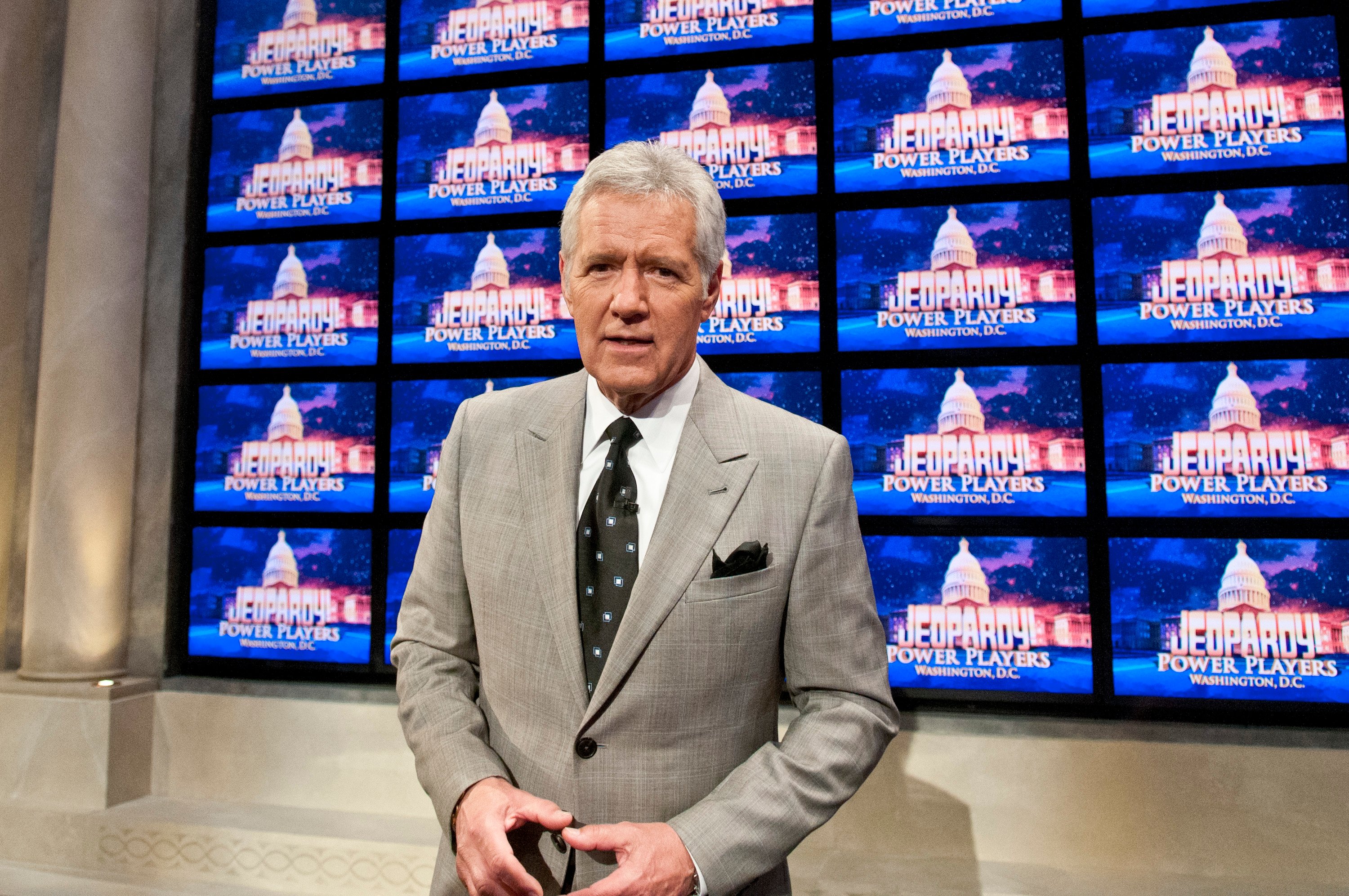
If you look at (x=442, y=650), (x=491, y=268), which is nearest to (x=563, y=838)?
(x=442, y=650)

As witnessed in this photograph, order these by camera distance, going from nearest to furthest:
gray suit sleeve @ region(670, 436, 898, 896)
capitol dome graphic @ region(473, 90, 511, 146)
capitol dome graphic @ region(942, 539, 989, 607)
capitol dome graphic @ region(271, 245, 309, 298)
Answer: gray suit sleeve @ region(670, 436, 898, 896)
capitol dome graphic @ region(942, 539, 989, 607)
capitol dome graphic @ region(473, 90, 511, 146)
capitol dome graphic @ region(271, 245, 309, 298)

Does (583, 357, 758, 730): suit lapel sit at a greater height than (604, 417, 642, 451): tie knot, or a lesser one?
lesser

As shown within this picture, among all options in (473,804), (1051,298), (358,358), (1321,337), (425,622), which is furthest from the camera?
(358,358)

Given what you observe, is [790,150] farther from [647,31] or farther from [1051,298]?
[1051,298]

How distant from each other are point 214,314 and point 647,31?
2386 millimetres

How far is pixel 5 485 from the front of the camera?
160 inches

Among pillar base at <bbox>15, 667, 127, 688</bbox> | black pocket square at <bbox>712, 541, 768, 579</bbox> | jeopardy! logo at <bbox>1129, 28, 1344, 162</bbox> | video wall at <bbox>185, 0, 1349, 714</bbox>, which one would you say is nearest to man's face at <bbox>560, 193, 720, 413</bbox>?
black pocket square at <bbox>712, 541, 768, 579</bbox>

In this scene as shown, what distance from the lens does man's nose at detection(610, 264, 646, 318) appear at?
55.7 inches

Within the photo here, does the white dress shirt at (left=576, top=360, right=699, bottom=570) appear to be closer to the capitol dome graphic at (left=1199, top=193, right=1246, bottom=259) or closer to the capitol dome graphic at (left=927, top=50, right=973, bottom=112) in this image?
the capitol dome graphic at (left=927, top=50, right=973, bottom=112)

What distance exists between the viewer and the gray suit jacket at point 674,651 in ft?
4.50

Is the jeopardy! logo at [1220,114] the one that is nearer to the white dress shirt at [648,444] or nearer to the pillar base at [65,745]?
the white dress shirt at [648,444]

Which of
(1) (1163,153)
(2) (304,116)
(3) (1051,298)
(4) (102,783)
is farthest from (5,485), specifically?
(1) (1163,153)

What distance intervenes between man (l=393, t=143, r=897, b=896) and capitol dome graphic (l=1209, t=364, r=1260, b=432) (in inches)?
89.9

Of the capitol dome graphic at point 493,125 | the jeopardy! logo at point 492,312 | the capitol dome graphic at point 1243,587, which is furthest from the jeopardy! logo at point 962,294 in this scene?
the capitol dome graphic at point 493,125
